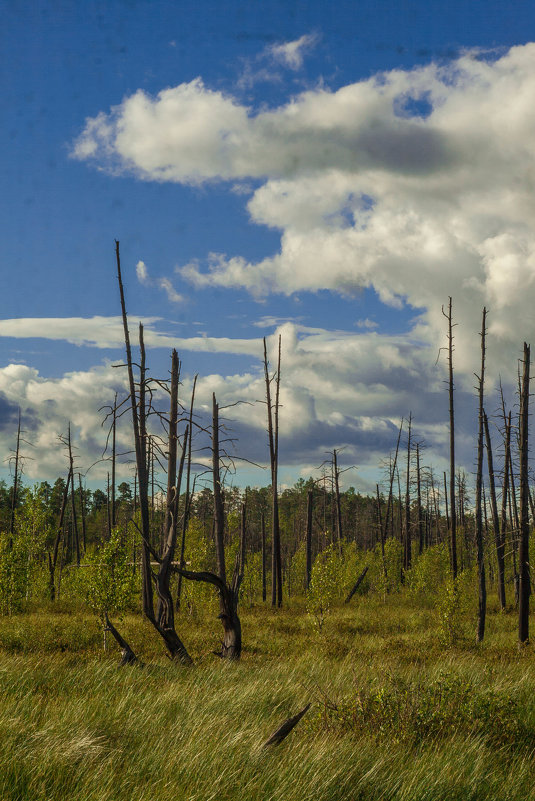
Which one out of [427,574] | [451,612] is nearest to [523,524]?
[451,612]

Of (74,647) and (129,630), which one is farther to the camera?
(129,630)

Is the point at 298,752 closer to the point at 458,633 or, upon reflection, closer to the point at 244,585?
the point at 458,633

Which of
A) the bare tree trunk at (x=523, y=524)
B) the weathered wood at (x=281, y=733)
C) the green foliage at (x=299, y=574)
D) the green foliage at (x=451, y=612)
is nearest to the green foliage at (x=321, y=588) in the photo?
the green foliage at (x=451, y=612)

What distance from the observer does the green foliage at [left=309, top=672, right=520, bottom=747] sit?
8445mm

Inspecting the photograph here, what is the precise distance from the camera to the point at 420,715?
868 centimetres

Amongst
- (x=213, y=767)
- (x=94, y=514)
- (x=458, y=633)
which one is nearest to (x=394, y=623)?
(x=458, y=633)

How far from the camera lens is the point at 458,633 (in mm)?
21953

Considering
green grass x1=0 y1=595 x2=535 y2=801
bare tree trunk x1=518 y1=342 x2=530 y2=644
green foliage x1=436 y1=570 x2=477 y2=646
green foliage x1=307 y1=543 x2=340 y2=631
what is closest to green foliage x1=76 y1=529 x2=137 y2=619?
green grass x1=0 y1=595 x2=535 y2=801

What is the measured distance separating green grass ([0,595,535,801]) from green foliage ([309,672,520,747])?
0.03m

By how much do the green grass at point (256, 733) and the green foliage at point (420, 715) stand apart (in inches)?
1.0

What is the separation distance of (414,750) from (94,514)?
8640 centimetres

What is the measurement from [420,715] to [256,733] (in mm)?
2648

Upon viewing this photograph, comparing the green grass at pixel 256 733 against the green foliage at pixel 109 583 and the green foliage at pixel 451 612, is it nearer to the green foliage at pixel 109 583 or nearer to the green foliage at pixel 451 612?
the green foliage at pixel 109 583

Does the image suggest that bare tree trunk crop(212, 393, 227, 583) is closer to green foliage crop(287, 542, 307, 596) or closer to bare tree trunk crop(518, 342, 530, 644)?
bare tree trunk crop(518, 342, 530, 644)
